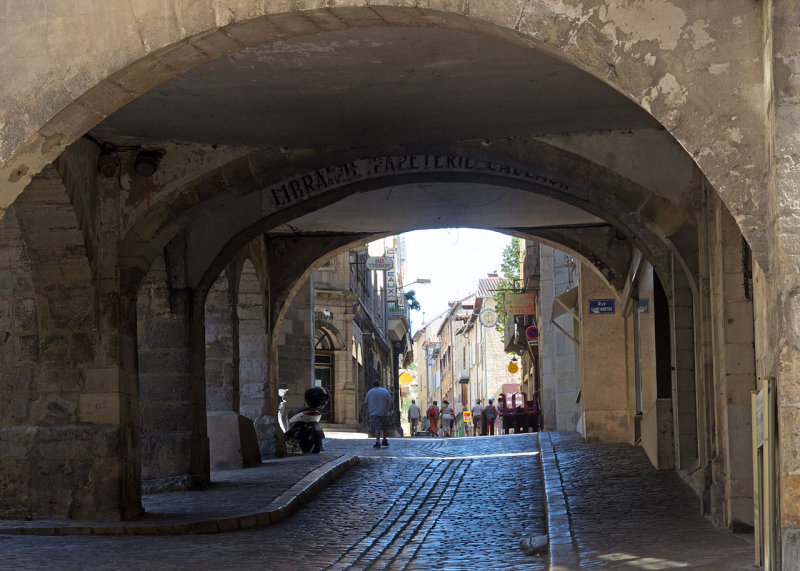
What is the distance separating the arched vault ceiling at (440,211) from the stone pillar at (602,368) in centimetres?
173

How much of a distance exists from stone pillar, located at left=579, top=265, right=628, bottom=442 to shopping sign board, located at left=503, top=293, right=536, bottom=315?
35.9 ft

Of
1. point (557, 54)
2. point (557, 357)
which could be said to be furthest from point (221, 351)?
point (557, 54)

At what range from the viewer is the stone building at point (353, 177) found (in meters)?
5.41

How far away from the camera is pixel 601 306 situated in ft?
61.2

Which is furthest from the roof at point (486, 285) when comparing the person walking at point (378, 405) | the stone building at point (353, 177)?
the stone building at point (353, 177)

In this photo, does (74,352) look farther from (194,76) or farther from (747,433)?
(747,433)

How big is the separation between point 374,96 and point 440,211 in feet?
22.0

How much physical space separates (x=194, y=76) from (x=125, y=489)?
12.2 ft

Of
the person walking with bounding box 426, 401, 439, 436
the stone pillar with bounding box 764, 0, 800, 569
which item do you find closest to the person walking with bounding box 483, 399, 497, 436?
the person walking with bounding box 426, 401, 439, 436

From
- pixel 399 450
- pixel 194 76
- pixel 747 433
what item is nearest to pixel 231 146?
pixel 194 76

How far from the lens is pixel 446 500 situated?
40.9 ft

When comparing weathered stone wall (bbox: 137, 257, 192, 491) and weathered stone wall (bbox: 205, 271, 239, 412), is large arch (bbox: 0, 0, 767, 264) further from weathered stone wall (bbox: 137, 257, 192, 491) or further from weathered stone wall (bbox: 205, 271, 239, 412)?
weathered stone wall (bbox: 205, 271, 239, 412)

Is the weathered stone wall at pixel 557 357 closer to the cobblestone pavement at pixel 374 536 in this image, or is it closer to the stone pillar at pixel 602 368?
the stone pillar at pixel 602 368

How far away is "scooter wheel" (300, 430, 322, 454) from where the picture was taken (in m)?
18.6
